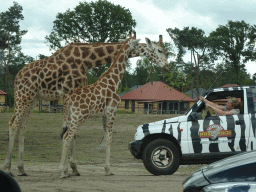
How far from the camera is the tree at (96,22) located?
4706 cm

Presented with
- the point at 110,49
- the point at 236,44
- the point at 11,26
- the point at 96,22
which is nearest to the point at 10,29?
the point at 11,26

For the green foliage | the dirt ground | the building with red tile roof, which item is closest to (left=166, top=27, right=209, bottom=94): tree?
the building with red tile roof

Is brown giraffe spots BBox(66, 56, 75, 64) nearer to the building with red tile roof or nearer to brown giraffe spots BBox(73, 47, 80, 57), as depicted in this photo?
brown giraffe spots BBox(73, 47, 80, 57)

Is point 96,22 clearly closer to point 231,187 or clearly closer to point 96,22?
point 96,22

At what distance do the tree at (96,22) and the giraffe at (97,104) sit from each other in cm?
3643

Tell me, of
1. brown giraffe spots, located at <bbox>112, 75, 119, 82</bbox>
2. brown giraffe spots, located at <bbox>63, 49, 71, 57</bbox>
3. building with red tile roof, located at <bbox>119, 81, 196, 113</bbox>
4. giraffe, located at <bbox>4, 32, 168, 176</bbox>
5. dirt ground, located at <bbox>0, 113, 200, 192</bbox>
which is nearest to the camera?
dirt ground, located at <bbox>0, 113, 200, 192</bbox>

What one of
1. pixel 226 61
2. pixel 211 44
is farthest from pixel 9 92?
pixel 226 61

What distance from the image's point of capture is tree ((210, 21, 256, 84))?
6750cm

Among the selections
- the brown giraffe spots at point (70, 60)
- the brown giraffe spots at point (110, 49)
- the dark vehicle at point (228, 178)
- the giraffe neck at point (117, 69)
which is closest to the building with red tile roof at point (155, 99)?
the brown giraffe spots at point (110, 49)

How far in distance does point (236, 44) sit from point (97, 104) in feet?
204

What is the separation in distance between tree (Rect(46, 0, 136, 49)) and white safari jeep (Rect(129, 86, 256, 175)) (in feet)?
123

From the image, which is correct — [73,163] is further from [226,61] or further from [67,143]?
[226,61]

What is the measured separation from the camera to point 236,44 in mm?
68500

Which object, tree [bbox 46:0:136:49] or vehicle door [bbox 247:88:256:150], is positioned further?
tree [bbox 46:0:136:49]
